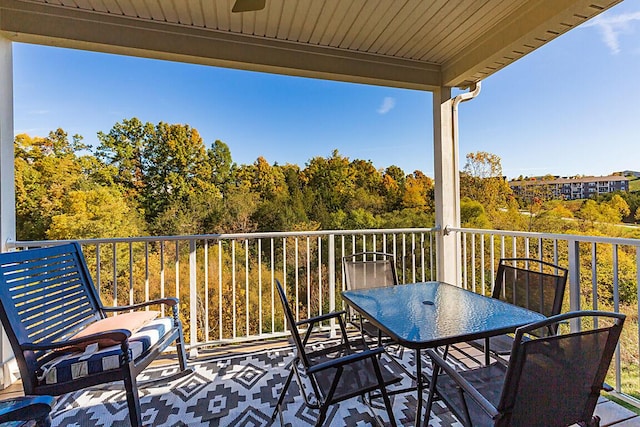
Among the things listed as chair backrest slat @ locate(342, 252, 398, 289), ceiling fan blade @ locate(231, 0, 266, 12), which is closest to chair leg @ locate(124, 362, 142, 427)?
chair backrest slat @ locate(342, 252, 398, 289)

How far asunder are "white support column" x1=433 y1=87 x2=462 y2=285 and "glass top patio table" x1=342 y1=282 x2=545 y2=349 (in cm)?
153

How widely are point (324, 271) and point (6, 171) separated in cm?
649

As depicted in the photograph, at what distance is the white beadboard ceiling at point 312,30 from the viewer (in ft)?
8.46

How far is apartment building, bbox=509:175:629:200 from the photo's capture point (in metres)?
5.73

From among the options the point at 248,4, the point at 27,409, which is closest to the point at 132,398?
the point at 27,409

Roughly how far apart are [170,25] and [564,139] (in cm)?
789

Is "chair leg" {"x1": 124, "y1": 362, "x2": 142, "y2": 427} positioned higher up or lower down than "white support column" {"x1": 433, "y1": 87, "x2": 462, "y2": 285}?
lower down

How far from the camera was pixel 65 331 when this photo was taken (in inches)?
87.1

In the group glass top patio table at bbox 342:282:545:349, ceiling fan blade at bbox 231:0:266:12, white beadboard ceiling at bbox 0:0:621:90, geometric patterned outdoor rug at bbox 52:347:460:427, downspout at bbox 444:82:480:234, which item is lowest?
geometric patterned outdoor rug at bbox 52:347:460:427

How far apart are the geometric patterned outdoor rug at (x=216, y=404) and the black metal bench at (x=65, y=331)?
12.0 inches

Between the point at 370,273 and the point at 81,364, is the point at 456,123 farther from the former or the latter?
the point at 81,364

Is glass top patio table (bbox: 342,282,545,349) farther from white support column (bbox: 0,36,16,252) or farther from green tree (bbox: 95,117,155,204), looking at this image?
green tree (bbox: 95,117,155,204)

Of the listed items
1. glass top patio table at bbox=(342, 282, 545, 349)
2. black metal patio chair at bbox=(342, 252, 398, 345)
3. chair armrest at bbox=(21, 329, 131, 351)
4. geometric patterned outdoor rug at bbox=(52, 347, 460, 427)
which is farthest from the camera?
black metal patio chair at bbox=(342, 252, 398, 345)

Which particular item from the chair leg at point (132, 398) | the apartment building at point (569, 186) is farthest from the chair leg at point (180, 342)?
the apartment building at point (569, 186)
